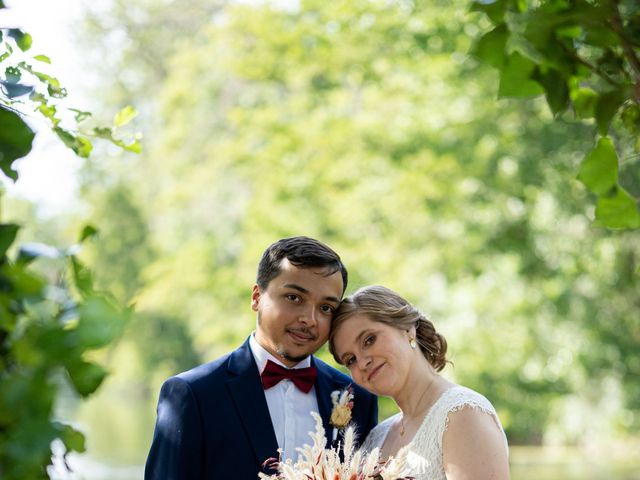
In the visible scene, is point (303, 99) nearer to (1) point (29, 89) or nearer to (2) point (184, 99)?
(2) point (184, 99)

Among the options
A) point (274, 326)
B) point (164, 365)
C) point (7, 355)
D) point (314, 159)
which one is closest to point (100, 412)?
point (164, 365)

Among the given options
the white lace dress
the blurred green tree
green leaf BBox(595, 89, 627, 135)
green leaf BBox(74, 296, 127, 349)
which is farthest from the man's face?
Result: the blurred green tree

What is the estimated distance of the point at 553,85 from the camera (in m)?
1.39

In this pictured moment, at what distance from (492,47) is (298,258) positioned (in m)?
1.90

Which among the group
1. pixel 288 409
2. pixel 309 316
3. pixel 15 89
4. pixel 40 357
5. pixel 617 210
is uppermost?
pixel 15 89

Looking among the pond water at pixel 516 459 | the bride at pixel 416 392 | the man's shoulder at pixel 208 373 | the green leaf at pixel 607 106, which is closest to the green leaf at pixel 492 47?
the green leaf at pixel 607 106

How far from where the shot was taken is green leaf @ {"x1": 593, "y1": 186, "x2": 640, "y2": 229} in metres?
1.42

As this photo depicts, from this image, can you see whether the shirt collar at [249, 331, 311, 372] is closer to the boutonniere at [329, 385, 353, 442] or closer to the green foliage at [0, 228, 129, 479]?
the boutonniere at [329, 385, 353, 442]

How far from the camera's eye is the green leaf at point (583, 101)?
1.48 m

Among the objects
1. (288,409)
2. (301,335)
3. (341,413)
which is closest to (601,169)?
(301,335)

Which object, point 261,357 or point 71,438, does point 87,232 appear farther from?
point 261,357

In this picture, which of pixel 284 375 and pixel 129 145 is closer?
pixel 129 145

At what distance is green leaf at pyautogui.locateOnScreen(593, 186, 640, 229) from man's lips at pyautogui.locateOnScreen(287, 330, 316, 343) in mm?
1894

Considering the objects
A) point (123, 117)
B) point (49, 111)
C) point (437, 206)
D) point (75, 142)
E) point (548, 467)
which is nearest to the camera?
point (49, 111)
